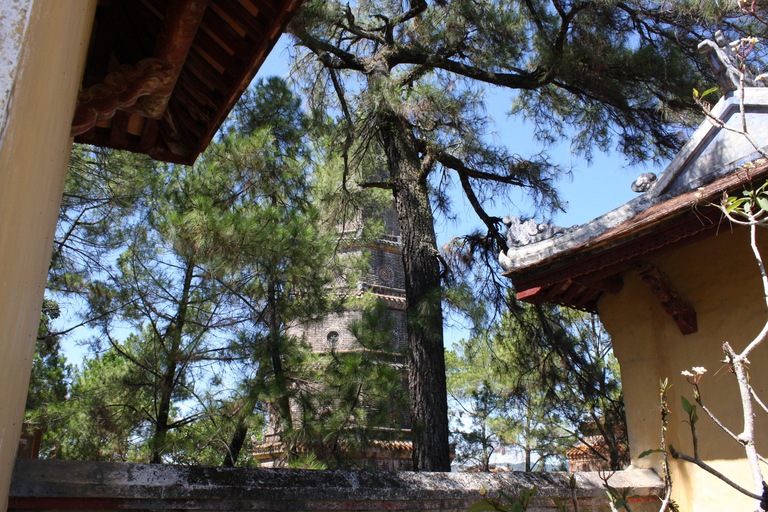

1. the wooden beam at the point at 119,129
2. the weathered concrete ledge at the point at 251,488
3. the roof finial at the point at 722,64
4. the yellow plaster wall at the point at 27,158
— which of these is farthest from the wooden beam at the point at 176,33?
the roof finial at the point at 722,64

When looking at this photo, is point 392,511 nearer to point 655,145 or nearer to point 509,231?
point 509,231

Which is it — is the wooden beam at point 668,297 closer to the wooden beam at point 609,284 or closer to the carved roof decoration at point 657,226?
the carved roof decoration at point 657,226

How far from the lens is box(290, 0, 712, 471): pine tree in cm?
643

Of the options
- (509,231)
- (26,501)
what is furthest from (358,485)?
(509,231)

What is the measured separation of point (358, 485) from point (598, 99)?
549 centimetres

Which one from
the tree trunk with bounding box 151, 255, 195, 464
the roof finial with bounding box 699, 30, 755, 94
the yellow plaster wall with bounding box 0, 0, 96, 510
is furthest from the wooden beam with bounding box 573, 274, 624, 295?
the tree trunk with bounding box 151, 255, 195, 464

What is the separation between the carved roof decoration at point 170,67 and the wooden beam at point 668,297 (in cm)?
300

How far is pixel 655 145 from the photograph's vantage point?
7328mm

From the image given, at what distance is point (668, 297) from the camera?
4457mm

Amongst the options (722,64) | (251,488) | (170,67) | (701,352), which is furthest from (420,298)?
(170,67)

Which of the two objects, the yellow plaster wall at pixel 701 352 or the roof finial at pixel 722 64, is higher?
the roof finial at pixel 722 64

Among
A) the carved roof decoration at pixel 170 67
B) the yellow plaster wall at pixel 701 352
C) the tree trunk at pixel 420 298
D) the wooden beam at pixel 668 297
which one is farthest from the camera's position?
the tree trunk at pixel 420 298

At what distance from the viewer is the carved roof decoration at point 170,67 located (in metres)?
2.67

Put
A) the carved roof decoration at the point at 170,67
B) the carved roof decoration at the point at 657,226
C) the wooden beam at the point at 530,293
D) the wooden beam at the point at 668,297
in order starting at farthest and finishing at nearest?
the wooden beam at the point at 530,293, the wooden beam at the point at 668,297, the carved roof decoration at the point at 657,226, the carved roof decoration at the point at 170,67
